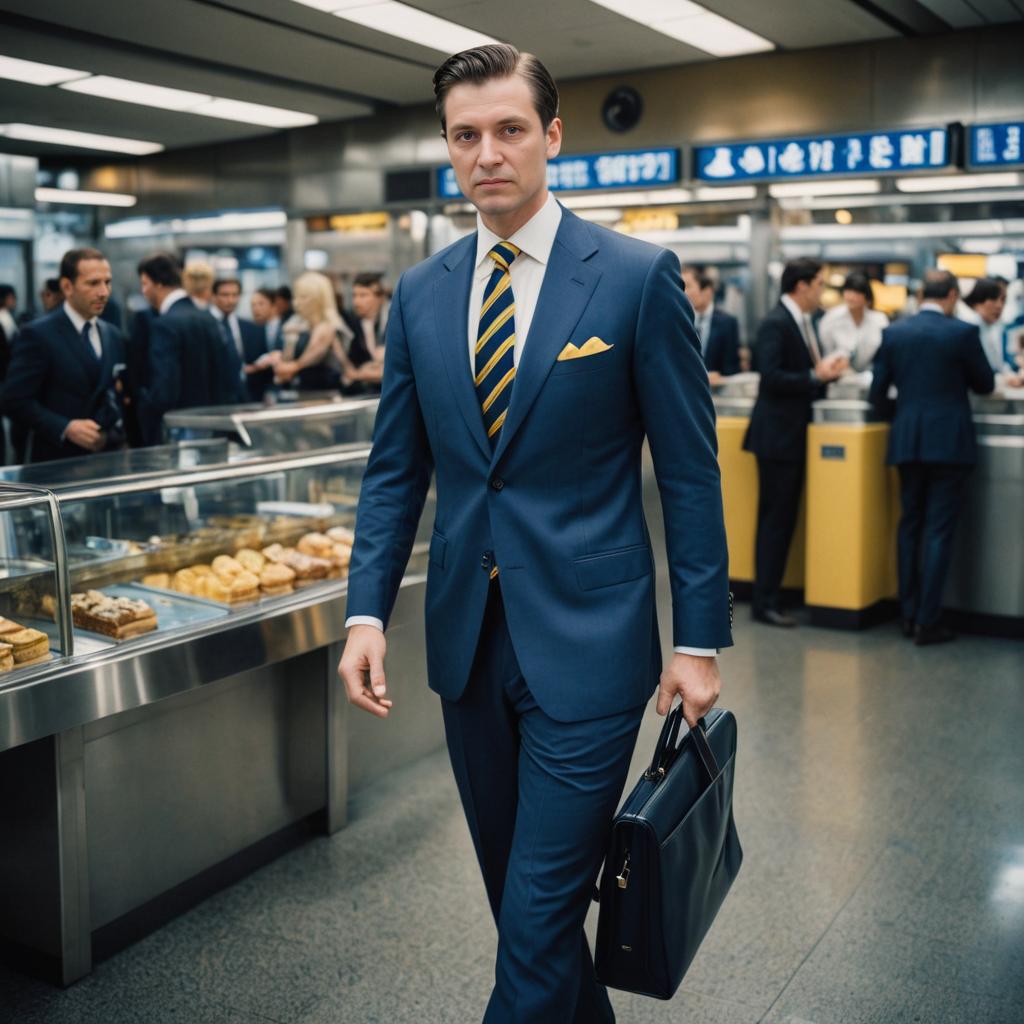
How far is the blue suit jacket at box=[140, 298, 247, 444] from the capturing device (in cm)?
593

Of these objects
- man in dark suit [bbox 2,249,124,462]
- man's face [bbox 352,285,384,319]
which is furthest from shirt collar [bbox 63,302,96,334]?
man's face [bbox 352,285,384,319]

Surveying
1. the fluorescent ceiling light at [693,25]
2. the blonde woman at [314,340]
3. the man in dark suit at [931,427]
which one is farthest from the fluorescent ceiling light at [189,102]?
the man in dark suit at [931,427]

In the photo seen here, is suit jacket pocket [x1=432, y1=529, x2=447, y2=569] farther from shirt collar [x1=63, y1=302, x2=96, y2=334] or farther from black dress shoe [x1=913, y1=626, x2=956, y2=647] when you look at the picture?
black dress shoe [x1=913, y1=626, x2=956, y2=647]

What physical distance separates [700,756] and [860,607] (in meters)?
4.57

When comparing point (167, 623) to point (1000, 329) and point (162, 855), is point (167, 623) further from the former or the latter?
point (1000, 329)

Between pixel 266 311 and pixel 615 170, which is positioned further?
pixel 266 311

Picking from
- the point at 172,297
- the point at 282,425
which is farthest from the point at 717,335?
the point at 282,425

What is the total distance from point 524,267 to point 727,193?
7.23m

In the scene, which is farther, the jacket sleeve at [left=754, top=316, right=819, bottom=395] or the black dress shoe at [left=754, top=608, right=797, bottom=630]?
the black dress shoe at [left=754, top=608, right=797, bottom=630]

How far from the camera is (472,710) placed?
6.40ft

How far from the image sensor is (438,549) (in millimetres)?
1964

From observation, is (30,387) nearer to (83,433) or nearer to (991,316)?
(83,433)

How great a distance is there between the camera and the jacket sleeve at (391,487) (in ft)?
6.48

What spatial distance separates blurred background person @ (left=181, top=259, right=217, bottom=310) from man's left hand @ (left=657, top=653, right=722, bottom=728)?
18.4 feet
